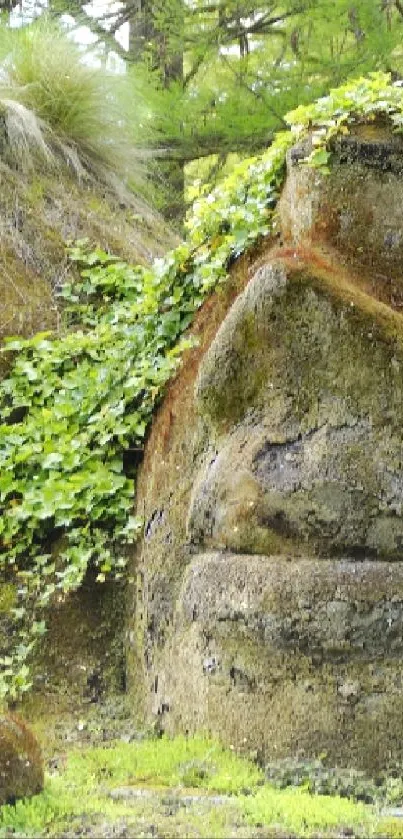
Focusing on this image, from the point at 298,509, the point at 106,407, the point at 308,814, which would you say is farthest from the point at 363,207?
the point at 308,814

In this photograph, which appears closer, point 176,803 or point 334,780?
point 176,803

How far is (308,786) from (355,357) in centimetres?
149

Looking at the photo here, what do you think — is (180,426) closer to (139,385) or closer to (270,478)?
(139,385)

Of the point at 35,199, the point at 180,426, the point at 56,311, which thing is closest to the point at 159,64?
the point at 35,199

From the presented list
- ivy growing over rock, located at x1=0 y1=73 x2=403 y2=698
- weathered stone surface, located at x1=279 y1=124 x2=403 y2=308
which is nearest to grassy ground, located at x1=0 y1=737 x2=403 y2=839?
ivy growing over rock, located at x1=0 y1=73 x2=403 y2=698

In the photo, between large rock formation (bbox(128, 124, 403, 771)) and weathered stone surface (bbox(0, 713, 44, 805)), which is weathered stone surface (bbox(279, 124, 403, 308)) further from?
weathered stone surface (bbox(0, 713, 44, 805))

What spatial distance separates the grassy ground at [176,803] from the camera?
2.37m

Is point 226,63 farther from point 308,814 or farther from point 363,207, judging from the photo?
point 308,814

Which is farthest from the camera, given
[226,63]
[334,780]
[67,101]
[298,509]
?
[226,63]

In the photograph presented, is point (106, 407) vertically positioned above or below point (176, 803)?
above

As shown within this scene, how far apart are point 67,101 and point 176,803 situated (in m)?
5.52

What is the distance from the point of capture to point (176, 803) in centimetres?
268

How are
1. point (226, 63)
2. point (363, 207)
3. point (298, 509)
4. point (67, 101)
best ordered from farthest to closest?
point (226, 63)
point (67, 101)
point (363, 207)
point (298, 509)

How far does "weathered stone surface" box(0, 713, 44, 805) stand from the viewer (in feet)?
8.27
